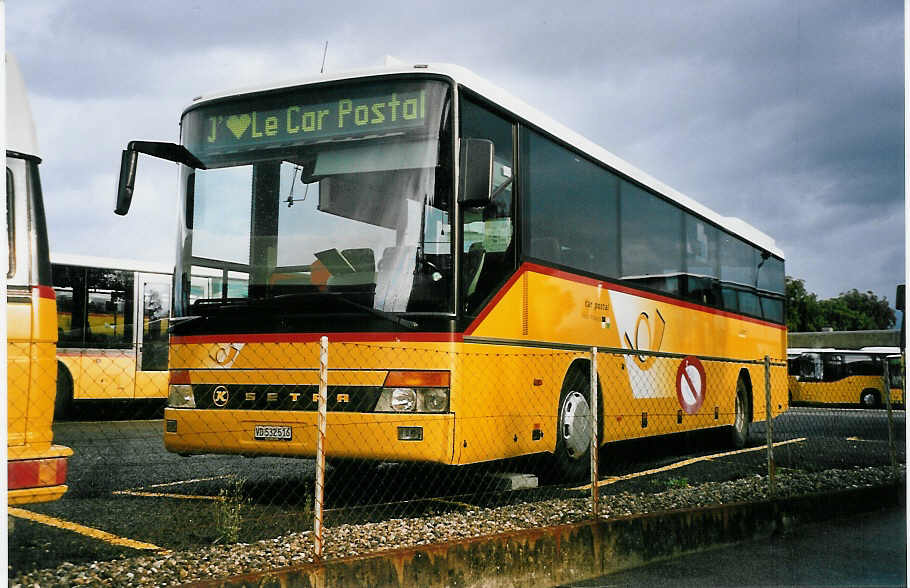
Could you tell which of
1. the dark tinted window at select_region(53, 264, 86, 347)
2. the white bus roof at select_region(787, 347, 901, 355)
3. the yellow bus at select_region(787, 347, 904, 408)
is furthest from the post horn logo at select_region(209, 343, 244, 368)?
the white bus roof at select_region(787, 347, 901, 355)

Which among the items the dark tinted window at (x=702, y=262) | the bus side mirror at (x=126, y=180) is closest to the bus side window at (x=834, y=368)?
the dark tinted window at (x=702, y=262)

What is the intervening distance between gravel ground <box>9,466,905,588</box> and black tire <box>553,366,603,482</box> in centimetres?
94

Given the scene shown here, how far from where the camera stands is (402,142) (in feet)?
25.7

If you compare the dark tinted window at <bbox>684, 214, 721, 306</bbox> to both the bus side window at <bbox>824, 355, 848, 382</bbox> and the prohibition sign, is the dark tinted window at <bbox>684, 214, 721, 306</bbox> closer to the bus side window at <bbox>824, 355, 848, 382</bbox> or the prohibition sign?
the prohibition sign

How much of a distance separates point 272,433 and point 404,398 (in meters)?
1.17

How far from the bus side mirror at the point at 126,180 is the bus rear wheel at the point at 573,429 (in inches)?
173

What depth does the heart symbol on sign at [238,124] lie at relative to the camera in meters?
8.29

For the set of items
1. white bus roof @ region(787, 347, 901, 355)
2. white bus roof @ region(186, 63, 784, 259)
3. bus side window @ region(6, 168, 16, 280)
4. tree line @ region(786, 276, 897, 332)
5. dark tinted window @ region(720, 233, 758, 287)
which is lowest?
bus side window @ region(6, 168, 16, 280)

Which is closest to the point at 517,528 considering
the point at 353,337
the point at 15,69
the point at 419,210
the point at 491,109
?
the point at 353,337

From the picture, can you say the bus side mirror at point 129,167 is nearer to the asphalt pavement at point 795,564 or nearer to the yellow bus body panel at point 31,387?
the yellow bus body panel at point 31,387

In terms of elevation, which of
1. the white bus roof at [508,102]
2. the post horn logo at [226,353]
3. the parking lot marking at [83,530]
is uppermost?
the white bus roof at [508,102]

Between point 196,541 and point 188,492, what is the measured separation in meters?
2.64

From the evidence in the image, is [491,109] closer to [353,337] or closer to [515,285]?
[515,285]

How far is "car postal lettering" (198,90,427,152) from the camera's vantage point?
25.8 feet
